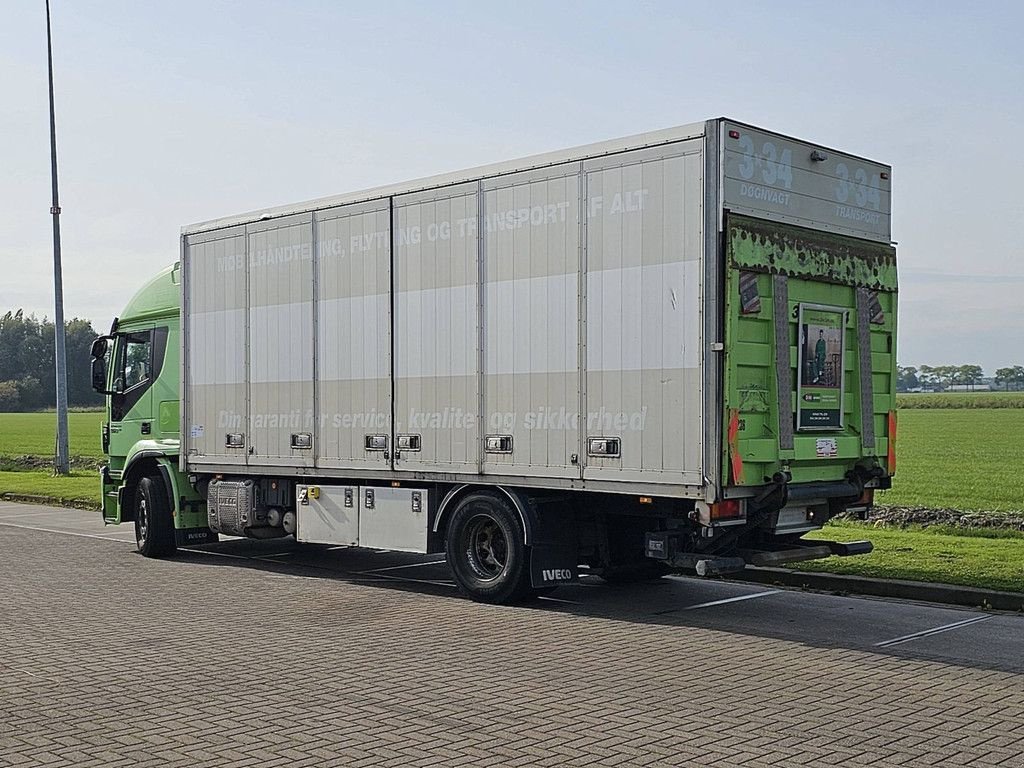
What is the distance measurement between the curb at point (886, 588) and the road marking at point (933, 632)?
0.51m

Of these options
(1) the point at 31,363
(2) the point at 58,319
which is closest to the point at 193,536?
(2) the point at 58,319

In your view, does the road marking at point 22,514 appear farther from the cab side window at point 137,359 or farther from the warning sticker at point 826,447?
the warning sticker at point 826,447

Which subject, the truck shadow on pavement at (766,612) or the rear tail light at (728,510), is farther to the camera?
the rear tail light at (728,510)

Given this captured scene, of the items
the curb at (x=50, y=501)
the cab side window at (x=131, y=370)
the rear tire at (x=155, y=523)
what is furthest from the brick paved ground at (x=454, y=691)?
the curb at (x=50, y=501)

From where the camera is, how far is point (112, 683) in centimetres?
780

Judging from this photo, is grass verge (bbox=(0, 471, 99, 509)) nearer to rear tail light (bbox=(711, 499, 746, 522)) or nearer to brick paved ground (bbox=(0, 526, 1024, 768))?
brick paved ground (bbox=(0, 526, 1024, 768))

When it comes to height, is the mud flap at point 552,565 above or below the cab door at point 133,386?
below

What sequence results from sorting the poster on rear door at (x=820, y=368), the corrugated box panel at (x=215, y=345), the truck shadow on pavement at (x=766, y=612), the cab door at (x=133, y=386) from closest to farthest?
the truck shadow on pavement at (x=766, y=612), the poster on rear door at (x=820, y=368), the corrugated box panel at (x=215, y=345), the cab door at (x=133, y=386)

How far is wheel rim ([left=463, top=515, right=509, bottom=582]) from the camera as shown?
1145 centimetres

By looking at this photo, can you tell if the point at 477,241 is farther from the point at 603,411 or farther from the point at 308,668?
the point at 308,668

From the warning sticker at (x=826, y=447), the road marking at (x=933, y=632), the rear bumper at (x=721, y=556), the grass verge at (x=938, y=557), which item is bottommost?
the road marking at (x=933, y=632)

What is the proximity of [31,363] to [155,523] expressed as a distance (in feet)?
360

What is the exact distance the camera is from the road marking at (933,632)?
30.7 feet

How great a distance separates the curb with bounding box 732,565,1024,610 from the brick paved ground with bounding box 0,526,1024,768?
6.95 ft
